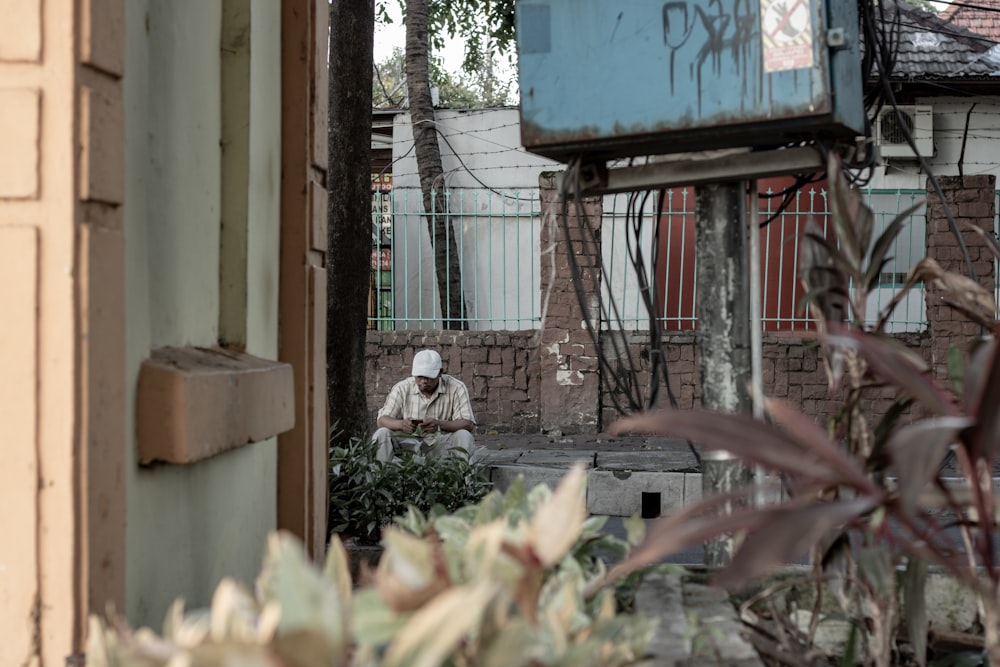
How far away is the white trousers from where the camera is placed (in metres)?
6.50

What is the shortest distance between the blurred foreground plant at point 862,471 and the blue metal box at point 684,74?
226mm

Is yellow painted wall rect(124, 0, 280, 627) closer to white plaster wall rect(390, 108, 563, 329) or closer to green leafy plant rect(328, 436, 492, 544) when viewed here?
green leafy plant rect(328, 436, 492, 544)

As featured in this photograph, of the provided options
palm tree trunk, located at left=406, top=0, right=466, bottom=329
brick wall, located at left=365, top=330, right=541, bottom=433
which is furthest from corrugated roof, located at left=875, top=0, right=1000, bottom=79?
brick wall, located at left=365, top=330, right=541, bottom=433

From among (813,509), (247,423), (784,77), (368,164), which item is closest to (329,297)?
(368,164)

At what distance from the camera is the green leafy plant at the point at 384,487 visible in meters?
5.46

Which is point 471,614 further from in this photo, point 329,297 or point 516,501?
point 329,297

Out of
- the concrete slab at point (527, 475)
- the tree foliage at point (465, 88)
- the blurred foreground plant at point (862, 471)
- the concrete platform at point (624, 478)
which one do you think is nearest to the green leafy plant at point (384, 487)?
the concrete slab at point (527, 475)

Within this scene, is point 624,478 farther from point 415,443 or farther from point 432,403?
point 415,443

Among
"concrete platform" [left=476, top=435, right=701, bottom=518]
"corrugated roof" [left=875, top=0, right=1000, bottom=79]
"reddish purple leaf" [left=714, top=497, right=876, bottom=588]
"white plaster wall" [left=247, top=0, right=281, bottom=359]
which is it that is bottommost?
"concrete platform" [left=476, top=435, right=701, bottom=518]

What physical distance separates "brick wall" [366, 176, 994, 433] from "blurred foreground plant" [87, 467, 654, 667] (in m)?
8.04

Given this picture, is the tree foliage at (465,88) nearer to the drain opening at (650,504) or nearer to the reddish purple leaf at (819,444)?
the drain opening at (650,504)

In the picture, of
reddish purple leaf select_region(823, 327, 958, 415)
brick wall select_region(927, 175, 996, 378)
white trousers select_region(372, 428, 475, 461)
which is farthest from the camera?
brick wall select_region(927, 175, 996, 378)
